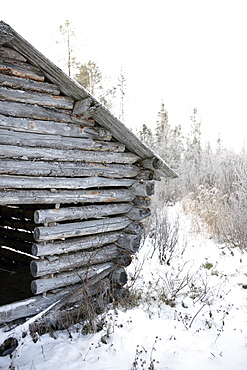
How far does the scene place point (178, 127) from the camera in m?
36.1

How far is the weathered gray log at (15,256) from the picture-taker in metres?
6.86

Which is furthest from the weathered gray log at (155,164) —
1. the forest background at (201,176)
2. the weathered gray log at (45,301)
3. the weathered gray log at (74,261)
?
the forest background at (201,176)

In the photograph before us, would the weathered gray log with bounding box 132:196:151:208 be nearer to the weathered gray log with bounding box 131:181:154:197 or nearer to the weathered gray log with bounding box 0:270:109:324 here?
the weathered gray log with bounding box 131:181:154:197

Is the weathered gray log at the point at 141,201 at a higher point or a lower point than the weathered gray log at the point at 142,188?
lower

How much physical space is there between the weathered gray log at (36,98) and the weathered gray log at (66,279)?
2.43 meters

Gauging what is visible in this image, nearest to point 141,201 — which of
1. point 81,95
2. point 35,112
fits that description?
point 81,95

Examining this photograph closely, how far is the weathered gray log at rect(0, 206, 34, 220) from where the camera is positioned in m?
6.39

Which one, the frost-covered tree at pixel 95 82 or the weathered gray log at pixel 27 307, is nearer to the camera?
the weathered gray log at pixel 27 307

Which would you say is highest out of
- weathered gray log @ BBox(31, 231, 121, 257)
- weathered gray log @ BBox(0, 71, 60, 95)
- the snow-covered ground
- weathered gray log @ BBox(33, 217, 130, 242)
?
weathered gray log @ BBox(0, 71, 60, 95)

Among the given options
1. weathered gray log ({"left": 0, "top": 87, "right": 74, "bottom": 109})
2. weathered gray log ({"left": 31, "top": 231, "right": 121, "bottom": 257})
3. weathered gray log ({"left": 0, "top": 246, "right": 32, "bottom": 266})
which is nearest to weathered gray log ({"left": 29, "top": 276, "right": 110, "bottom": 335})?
weathered gray log ({"left": 31, "top": 231, "right": 121, "bottom": 257})

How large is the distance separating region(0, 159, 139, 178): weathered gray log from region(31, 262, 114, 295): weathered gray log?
4.82 ft

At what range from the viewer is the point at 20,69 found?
4.09 meters

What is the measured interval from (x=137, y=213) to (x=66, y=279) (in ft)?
5.32

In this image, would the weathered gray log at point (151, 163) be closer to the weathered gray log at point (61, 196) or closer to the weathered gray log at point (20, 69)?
the weathered gray log at point (61, 196)
